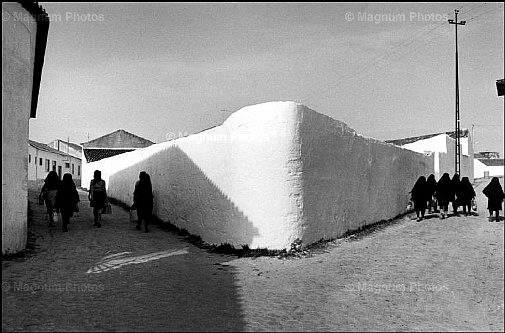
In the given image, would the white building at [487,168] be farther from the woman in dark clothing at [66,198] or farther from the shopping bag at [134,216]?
the woman in dark clothing at [66,198]

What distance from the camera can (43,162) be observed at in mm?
39406

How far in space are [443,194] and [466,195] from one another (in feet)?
2.47

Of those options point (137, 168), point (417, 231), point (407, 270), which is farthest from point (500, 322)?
point (137, 168)

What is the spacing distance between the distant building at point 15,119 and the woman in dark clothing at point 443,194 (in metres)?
9.47

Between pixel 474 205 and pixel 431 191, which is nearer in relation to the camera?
pixel 474 205

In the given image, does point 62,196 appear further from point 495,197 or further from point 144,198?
point 495,197

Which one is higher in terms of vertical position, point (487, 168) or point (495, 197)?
point (487, 168)

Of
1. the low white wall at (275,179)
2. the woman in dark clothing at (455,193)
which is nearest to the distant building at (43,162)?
the low white wall at (275,179)

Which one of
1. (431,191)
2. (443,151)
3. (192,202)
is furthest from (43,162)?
(431,191)

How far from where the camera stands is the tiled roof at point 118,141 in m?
47.4

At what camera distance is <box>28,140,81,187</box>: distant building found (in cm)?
3578

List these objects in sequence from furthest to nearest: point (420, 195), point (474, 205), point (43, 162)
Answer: point (43, 162) → point (420, 195) → point (474, 205)

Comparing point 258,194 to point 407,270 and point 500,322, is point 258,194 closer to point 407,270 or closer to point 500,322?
point 407,270

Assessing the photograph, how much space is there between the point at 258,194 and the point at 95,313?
4.10 m
